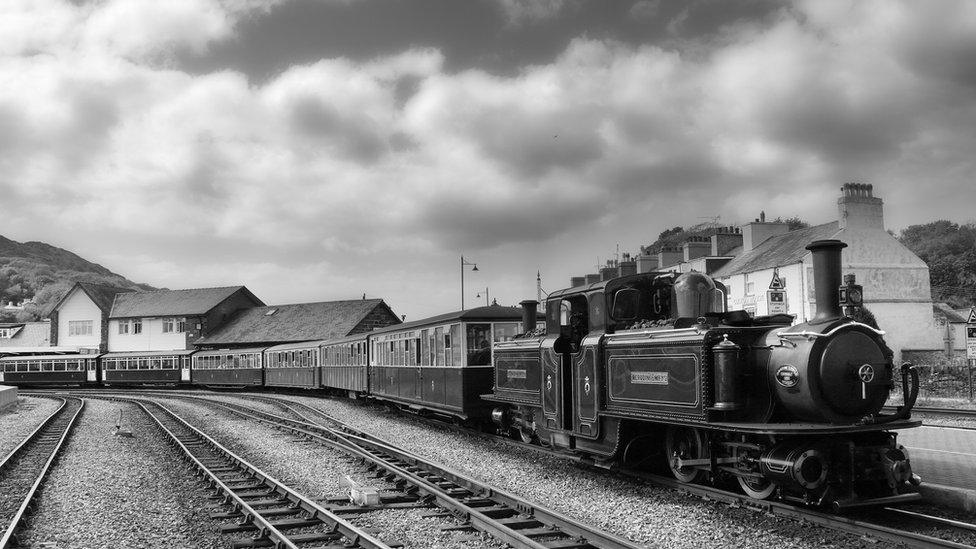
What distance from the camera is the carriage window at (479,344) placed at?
1481cm

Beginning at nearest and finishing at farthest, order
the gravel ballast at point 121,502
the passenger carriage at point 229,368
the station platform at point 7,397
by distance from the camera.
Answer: the gravel ballast at point 121,502 → the station platform at point 7,397 → the passenger carriage at point 229,368

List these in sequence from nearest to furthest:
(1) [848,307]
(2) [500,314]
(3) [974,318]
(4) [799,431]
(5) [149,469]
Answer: (4) [799,431] < (1) [848,307] < (5) [149,469] < (2) [500,314] < (3) [974,318]

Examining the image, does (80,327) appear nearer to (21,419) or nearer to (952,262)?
(21,419)

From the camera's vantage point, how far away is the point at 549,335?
1107cm

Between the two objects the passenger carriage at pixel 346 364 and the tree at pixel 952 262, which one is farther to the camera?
the tree at pixel 952 262

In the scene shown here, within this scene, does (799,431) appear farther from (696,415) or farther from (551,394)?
(551,394)

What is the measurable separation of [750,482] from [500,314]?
316 inches

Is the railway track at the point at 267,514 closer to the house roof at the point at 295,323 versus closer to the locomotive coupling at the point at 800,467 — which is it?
the locomotive coupling at the point at 800,467

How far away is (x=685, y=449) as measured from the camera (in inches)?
343

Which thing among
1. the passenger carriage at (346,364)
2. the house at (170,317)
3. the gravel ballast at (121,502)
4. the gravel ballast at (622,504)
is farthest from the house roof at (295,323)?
the gravel ballast at (622,504)

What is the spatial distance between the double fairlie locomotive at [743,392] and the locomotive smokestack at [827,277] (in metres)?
0.01

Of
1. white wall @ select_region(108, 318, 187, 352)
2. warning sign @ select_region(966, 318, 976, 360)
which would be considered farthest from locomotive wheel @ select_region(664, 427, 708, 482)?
white wall @ select_region(108, 318, 187, 352)

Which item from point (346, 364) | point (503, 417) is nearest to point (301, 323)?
point (346, 364)

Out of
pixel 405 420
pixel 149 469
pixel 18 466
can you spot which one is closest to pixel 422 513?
pixel 149 469
